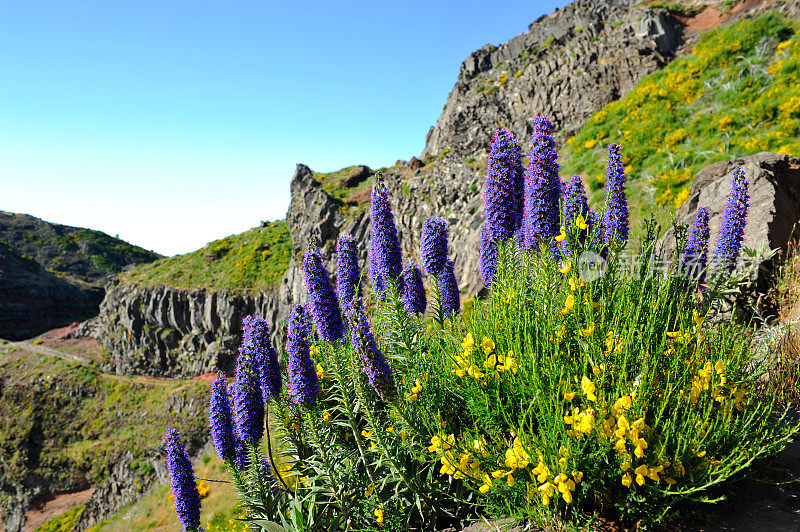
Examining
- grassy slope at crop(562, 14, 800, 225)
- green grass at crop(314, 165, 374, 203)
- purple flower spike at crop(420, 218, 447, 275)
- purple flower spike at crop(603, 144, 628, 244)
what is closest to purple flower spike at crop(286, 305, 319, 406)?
purple flower spike at crop(420, 218, 447, 275)

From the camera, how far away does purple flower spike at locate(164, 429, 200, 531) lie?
5266mm

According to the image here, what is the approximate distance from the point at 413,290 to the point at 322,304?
1733 mm

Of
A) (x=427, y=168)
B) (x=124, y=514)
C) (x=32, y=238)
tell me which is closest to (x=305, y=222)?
(x=427, y=168)

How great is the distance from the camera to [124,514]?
2980 centimetres

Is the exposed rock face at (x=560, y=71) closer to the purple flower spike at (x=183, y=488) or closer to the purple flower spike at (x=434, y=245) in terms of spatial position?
the purple flower spike at (x=434, y=245)

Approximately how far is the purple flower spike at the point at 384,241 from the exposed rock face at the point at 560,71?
23073 mm

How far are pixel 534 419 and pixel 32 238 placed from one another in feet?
377

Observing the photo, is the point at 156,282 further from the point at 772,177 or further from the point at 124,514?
the point at 772,177

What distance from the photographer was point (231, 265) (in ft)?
151

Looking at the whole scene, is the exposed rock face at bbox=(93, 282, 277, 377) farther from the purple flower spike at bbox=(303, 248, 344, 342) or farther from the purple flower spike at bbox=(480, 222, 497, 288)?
the purple flower spike at bbox=(480, 222, 497, 288)

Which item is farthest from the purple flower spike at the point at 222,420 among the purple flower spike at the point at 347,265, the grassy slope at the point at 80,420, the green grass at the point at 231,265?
the green grass at the point at 231,265

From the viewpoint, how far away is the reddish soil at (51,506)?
33.6m

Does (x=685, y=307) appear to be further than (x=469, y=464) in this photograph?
Yes

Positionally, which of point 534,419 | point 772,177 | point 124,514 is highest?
point 772,177
